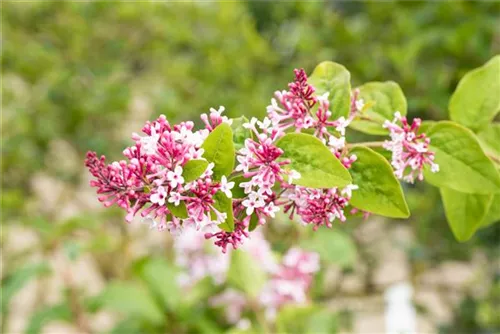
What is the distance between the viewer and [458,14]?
1.47 m

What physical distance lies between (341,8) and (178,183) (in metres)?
1.53

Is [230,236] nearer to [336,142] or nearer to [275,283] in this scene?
[336,142]

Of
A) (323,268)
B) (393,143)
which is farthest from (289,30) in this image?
(393,143)

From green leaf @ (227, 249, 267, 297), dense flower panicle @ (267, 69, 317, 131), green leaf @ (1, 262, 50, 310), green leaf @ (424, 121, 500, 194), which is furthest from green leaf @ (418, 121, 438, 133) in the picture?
green leaf @ (1, 262, 50, 310)

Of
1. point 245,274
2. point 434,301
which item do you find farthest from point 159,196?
point 434,301

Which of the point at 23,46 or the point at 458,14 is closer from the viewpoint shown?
the point at 458,14

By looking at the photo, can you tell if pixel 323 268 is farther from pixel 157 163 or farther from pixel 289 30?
pixel 157 163

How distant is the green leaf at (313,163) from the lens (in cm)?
38

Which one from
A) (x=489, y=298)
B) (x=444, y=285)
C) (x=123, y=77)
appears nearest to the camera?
(x=489, y=298)

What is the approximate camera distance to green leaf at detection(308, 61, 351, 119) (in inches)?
17.5

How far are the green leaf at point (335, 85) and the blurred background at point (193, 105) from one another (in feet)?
2.70

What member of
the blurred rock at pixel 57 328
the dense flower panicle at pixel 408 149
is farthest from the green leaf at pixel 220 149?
the blurred rock at pixel 57 328

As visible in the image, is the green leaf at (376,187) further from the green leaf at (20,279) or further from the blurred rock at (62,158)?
the blurred rock at (62,158)

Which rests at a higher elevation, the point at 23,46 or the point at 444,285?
the point at 23,46
